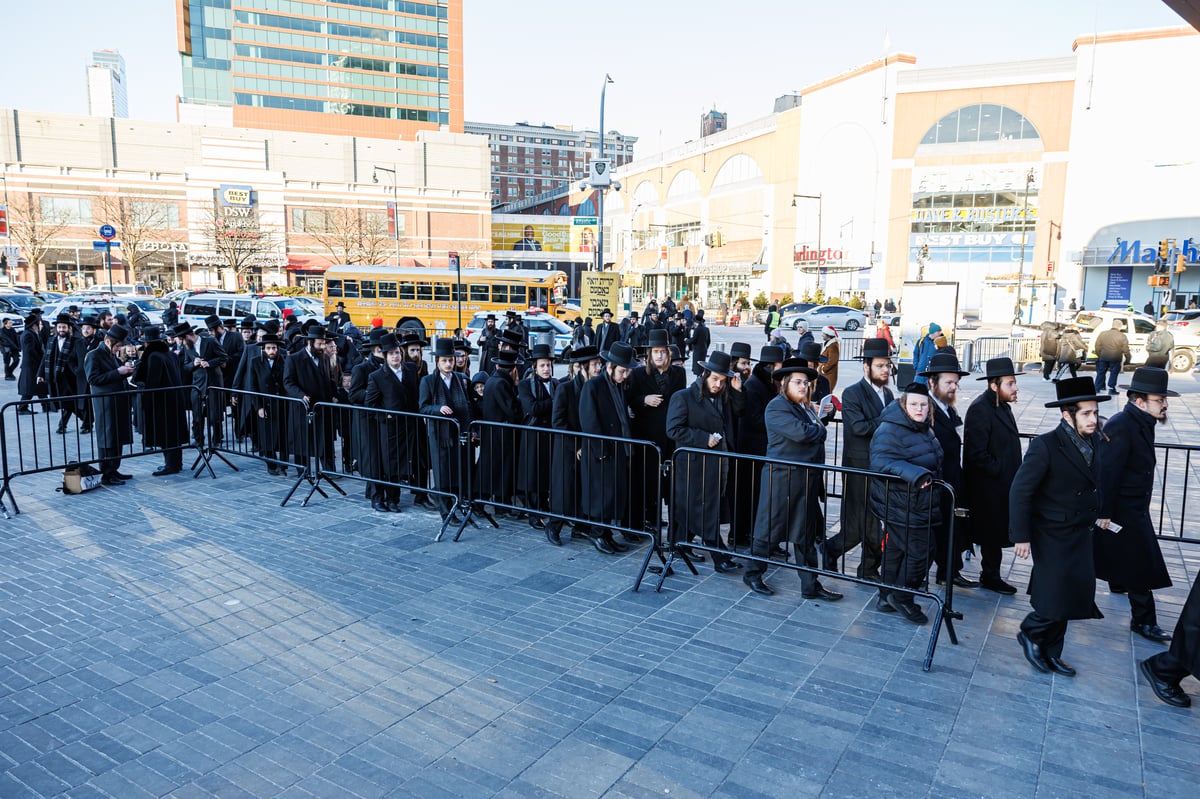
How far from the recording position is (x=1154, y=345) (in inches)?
692

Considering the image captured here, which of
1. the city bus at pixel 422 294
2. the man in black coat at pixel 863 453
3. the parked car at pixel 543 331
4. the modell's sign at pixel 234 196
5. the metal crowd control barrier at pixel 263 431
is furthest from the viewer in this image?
the modell's sign at pixel 234 196

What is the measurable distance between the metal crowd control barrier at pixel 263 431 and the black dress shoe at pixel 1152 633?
7.89m

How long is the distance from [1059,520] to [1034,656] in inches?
35.9

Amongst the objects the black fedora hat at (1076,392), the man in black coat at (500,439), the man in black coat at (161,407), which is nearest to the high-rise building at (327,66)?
the man in black coat at (161,407)

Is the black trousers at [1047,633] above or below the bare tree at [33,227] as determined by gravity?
below

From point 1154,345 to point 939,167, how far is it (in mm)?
42489

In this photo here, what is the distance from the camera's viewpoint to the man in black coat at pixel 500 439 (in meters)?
7.82

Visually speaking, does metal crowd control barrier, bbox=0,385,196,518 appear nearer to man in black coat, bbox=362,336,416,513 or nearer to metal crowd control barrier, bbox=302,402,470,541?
metal crowd control barrier, bbox=302,402,470,541

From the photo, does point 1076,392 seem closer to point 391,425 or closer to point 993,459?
point 993,459

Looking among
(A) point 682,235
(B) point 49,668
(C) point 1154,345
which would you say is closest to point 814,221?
(A) point 682,235

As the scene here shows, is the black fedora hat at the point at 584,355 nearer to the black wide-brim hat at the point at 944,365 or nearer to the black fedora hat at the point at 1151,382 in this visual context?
the black wide-brim hat at the point at 944,365

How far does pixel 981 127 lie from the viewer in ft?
177

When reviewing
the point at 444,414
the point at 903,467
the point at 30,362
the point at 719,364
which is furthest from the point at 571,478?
the point at 30,362

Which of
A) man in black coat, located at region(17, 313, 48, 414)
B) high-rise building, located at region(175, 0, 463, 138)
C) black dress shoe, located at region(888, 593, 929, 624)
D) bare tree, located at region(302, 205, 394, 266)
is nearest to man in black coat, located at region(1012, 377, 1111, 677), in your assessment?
black dress shoe, located at region(888, 593, 929, 624)
